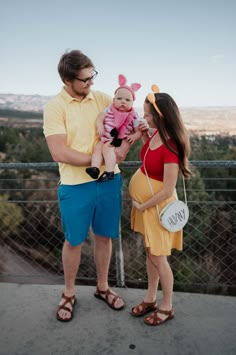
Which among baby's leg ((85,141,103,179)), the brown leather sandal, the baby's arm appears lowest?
the brown leather sandal

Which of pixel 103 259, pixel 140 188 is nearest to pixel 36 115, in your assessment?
pixel 103 259

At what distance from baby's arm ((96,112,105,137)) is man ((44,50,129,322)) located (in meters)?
0.05

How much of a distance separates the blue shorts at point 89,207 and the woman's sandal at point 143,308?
20.5 inches

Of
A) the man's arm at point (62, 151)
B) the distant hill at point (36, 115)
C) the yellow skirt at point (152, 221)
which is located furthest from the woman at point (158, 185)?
the distant hill at point (36, 115)

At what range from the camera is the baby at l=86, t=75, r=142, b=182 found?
1807 mm

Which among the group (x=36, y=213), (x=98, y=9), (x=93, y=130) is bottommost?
(x=36, y=213)

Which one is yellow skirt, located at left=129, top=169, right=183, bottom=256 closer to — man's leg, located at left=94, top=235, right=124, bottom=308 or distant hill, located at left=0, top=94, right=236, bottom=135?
man's leg, located at left=94, top=235, right=124, bottom=308

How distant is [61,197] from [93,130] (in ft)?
1.53

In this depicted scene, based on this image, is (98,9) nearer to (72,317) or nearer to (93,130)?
(93,130)

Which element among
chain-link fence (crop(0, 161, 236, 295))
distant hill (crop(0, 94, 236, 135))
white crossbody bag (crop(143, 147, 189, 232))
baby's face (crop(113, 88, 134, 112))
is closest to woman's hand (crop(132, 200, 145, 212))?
white crossbody bag (crop(143, 147, 189, 232))

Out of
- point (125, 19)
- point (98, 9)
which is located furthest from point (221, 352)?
point (125, 19)

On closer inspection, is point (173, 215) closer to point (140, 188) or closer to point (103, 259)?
point (140, 188)

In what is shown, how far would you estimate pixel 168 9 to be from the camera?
8.92 metres

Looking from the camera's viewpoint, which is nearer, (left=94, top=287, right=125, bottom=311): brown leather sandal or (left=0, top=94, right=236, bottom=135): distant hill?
(left=94, top=287, right=125, bottom=311): brown leather sandal
